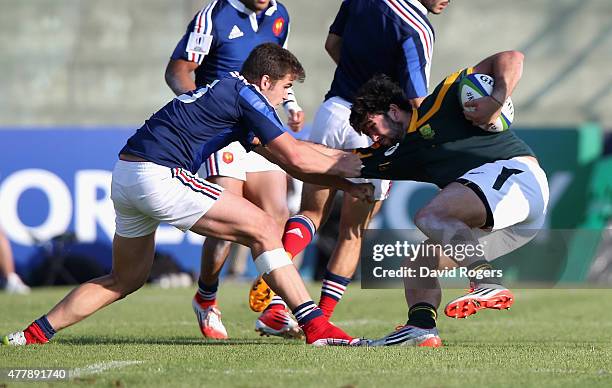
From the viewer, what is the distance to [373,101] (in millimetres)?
6641

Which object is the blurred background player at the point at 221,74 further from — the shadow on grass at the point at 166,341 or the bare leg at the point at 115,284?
the bare leg at the point at 115,284

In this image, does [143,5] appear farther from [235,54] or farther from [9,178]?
[235,54]

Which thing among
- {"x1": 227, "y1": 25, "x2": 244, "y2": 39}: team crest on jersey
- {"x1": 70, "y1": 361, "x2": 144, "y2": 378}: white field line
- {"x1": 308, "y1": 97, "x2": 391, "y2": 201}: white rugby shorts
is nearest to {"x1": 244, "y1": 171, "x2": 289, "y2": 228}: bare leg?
{"x1": 308, "y1": 97, "x2": 391, "y2": 201}: white rugby shorts

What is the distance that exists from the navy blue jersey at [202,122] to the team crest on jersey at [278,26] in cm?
194

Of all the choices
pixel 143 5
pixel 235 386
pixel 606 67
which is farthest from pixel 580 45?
pixel 235 386

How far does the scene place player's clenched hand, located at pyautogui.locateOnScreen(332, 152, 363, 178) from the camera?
6648 millimetres

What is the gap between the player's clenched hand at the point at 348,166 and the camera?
6.65 meters

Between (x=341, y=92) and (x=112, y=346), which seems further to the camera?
(x=341, y=92)

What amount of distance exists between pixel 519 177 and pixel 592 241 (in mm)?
9482

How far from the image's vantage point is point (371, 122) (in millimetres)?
6680

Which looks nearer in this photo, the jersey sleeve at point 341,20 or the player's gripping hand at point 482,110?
the player's gripping hand at point 482,110

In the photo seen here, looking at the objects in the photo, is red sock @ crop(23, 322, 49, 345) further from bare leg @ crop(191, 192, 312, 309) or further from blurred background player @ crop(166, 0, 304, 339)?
blurred background player @ crop(166, 0, 304, 339)

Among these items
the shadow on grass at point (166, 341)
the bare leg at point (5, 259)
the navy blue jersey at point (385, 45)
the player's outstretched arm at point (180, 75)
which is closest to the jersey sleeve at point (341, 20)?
the navy blue jersey at point (385, 45)

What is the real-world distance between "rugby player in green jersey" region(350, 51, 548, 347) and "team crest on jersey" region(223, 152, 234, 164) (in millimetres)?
1310
